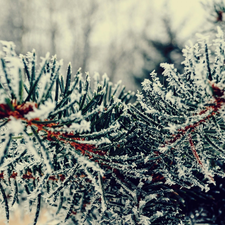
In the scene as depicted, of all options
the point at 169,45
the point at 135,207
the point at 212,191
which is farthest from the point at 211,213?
the point at 169,45

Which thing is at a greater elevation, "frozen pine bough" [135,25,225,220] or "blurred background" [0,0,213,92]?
"blurred background" [0,0,213,92]

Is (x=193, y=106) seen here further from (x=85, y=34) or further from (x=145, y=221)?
(x=85, y=34)

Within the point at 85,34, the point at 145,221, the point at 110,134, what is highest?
the point at 85,34

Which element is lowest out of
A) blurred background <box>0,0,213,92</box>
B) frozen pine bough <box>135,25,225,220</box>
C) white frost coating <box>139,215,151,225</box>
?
white frost coating <box>139,215,151,225</box>

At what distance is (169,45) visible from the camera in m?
3.57

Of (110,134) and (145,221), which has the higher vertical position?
(110,134)

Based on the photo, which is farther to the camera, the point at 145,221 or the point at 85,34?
the point at 85,34

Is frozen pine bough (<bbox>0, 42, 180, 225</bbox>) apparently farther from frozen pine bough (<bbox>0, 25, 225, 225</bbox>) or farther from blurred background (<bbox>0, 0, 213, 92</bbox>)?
blurred background (<bbox>0, 0, 213, 92</bbox>)

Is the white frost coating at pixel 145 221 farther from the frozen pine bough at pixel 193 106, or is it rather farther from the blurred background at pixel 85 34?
the blurred background at pixel 85 34

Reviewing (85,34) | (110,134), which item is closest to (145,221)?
(110,134)

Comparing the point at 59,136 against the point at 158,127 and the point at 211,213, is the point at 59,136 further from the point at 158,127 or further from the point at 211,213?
the point at 211,213

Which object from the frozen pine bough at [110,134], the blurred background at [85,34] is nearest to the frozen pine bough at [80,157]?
the frozen pine bough at [110,134]

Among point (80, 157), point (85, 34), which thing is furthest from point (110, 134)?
point (85, 34)

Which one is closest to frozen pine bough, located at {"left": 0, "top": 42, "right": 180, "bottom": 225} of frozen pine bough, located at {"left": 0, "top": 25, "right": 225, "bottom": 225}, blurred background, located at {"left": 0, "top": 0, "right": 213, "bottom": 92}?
frozen pine bough, located at {"left": 0, "top": 25, "right": 225, "bottom": 225}
